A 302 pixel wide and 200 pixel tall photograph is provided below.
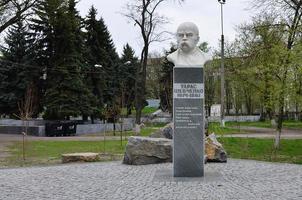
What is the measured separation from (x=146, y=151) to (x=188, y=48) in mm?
4095

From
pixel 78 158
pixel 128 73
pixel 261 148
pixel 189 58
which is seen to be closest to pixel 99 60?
pixel 128 73

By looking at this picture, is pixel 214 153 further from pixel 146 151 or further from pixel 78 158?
pixel 78 158

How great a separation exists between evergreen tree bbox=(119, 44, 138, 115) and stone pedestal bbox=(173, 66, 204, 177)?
43.7 metres

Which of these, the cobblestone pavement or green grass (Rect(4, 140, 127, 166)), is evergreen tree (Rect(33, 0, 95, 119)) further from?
the cobblestone pavement

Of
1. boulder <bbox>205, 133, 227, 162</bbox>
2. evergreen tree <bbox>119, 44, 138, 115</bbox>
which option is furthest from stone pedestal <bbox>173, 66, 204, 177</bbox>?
evergreen tree <bbox>119, 44, 138, 115</bbox>

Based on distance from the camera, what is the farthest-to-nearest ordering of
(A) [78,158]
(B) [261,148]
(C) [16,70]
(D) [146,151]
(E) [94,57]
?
(E) [94,57] → (C) [16,70] → (B) [261,148] → (A) [78,158] → (D) [146,151]

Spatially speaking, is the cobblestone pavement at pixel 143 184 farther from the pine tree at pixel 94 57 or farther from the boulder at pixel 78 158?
the pine tree at pixel 94 57

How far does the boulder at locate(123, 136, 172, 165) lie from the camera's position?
49.3ft

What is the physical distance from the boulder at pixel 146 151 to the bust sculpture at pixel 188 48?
3.68m

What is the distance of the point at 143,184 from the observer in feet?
35.3

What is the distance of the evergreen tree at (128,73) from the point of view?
59075 mm

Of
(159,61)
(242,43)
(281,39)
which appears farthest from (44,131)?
(159,61)

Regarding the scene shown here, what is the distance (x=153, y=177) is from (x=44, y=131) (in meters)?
28.0

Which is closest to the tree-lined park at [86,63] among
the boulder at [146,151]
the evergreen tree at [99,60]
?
the evergreen tree at [99,60]
